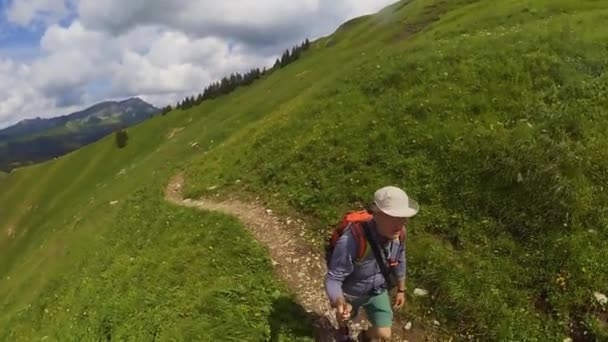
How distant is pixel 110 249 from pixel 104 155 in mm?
115770

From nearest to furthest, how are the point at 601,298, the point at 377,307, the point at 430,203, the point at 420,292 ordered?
1. the point at 377,307
2. the point at 601,298
3. the point at 420,292
4. the point at 430,203

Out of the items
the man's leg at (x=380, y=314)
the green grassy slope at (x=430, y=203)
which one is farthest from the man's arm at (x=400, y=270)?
the green grassy slope at (x=430, y=203)

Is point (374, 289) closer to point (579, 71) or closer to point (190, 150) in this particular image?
point (579, 71)

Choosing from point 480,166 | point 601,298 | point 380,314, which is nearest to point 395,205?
point 380,314

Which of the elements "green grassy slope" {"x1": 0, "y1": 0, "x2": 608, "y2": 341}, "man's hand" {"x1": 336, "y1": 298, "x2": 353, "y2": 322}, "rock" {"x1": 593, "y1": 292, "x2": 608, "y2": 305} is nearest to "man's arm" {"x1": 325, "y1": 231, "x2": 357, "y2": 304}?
"man's hand" {"x1": 336, "y1": 298, "x2": 353, "y2": 322}

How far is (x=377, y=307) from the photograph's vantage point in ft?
32.3

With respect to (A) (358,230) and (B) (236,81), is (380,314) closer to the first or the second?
(A) (358,230)

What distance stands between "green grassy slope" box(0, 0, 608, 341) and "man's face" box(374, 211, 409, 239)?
202 inches

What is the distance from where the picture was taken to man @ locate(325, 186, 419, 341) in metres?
8.44

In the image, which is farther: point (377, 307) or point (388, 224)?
point (377, 307)

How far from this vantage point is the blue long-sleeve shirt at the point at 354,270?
29.3 feet

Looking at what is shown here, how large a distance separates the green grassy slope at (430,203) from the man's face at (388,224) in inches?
202

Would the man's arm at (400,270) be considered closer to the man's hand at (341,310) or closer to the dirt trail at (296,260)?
the man's hand at (341,310)

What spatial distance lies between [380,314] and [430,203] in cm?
733
